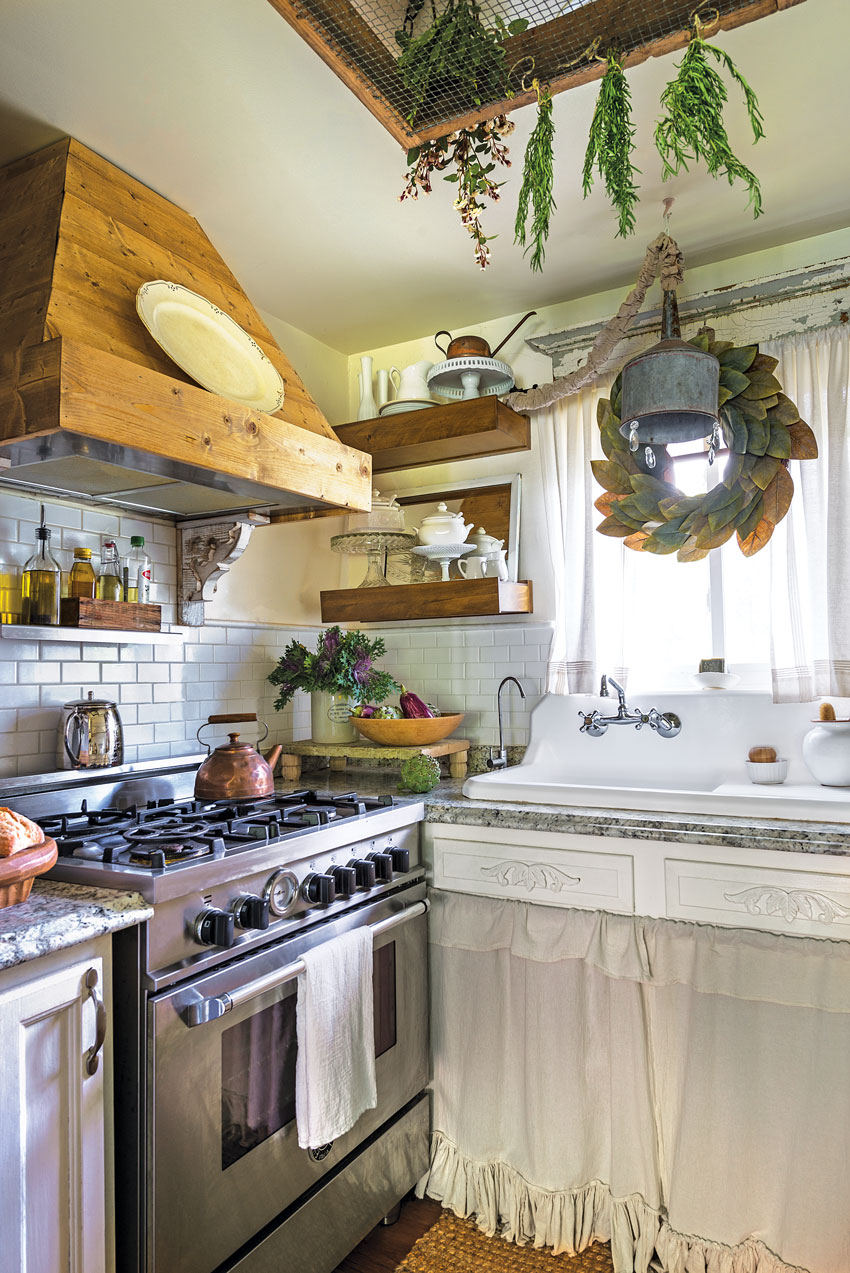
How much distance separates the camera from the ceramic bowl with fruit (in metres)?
2.57

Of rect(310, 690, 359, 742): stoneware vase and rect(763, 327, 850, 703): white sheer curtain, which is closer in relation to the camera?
rect(763, 327, 850, 703): white sheer curtain

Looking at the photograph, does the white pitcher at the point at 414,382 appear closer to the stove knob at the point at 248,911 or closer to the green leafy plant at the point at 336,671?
the green leafy plant at the point at 336,671

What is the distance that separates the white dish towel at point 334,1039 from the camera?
1.69 metres

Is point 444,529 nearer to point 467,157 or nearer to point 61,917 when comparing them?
point 467,157

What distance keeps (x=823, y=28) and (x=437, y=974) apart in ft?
7.48

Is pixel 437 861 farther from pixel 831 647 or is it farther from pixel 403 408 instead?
pixel 403 408

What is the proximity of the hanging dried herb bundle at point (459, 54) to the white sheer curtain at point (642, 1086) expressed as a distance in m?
1.77

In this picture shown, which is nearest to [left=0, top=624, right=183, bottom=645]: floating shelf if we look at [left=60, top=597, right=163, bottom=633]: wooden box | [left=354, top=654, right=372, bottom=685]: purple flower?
[left=60, top=597, right=163, bottom=633]: wooden box

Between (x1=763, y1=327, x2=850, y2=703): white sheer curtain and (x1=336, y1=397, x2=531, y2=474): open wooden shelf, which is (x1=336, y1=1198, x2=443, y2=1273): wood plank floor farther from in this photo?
(x1=336, y1=397, x2=531, y2=474): open wooden shelf

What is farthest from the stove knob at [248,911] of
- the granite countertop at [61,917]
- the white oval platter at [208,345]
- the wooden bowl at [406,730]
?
the white oval platter at [208,345]

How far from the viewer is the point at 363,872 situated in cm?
191

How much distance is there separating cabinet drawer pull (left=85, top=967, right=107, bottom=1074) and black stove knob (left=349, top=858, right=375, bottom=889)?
0.68m

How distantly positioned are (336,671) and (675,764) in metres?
1.07

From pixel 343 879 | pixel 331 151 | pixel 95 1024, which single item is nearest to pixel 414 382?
pixel 331 151
